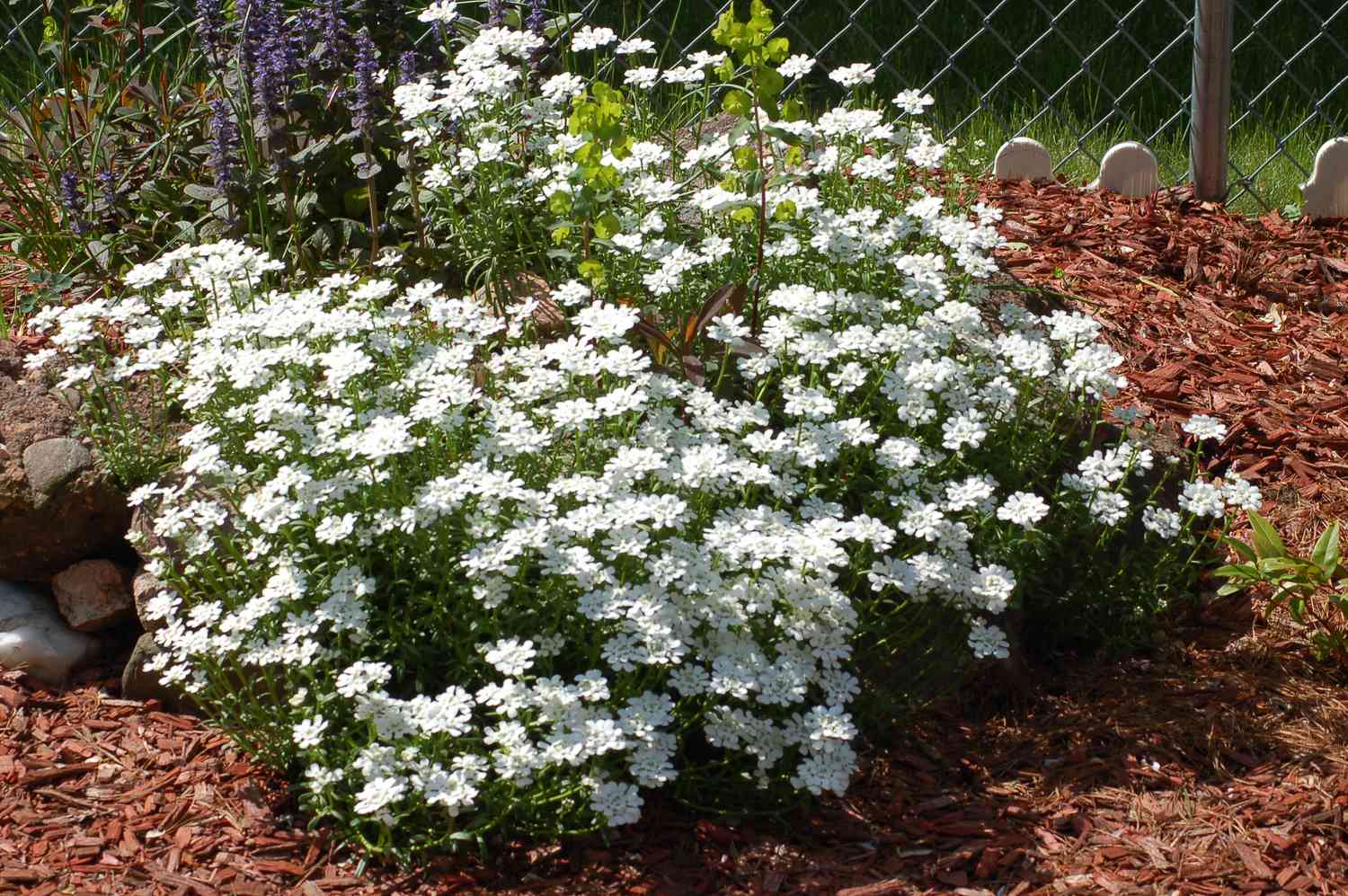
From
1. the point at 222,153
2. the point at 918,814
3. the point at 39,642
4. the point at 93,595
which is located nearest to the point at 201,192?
the point at 222,153

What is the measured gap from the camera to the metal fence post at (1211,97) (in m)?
4.51

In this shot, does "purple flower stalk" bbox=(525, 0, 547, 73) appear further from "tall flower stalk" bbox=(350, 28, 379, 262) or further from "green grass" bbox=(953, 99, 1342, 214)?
"green grass" bbox=(953, 99, 1342, 214)

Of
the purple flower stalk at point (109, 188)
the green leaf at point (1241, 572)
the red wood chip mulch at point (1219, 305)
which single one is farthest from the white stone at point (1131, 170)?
the purple flower stalk at point (109, 188)

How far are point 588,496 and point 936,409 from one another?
2.88 ft

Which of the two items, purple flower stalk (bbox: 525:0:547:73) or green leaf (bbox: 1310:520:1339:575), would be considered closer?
green leaf (bbox: 1310:520:1339:575)

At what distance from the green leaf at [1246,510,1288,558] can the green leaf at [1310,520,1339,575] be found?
7 centimetres

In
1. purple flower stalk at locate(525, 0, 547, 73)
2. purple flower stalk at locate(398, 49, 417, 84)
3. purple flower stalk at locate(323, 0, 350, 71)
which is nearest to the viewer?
purple flower stalk at locate(398, 49, 417, 84)

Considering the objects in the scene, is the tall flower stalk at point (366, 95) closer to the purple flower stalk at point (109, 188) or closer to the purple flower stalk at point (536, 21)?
the purple flower stalk at point (536, 21)

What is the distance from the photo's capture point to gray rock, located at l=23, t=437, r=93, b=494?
10.2 feet

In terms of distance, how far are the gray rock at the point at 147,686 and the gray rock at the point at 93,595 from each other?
0.16m

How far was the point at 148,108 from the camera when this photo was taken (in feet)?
13.9

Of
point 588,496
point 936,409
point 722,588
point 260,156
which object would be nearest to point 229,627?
point 588,496

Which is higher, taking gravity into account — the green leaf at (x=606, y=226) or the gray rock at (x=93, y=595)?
the green leaf at (x=606, y=226)

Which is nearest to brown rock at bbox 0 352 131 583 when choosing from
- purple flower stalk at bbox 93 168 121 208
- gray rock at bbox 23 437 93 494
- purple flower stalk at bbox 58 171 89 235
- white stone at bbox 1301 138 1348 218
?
gray rock at bbox 23 437 93 494
